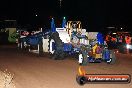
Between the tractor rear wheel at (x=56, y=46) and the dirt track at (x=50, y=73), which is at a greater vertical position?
the tractor rear wheel at (x=56, y=46)

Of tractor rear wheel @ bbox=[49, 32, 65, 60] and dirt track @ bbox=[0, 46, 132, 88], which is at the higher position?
→ tractor rear wheel @ bbox=[49, 32, 65, 60]

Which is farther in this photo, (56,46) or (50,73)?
(56,46)

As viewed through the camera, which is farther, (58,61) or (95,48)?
(58,61)

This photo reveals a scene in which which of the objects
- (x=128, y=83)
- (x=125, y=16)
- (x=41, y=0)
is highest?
(x=41, y=0)

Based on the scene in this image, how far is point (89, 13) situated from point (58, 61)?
149ft

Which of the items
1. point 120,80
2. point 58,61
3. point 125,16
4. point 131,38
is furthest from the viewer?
point 125,16

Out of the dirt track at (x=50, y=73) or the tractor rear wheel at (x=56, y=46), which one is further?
the tractor rear wheel at (x=56, y=46)

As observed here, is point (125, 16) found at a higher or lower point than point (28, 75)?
higher

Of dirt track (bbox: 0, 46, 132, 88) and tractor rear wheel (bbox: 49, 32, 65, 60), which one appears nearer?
dirt track (bbox: 0, 46, 132, 88)

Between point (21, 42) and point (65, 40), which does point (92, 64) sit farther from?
point (21, 42)

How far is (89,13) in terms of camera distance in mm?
64250

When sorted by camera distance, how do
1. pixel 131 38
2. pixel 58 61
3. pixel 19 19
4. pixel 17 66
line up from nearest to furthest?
pixel 17 66
pixel 58 61
pixel 131 38
pixel 19 19

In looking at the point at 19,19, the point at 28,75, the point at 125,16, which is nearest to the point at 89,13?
the point at 125,16

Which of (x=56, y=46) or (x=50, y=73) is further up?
(x=56, y=46)
